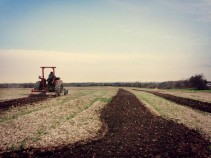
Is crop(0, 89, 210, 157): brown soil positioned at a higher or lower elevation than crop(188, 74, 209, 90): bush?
lower

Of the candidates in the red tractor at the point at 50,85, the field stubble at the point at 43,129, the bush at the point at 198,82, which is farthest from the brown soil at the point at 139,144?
the bush at the point at 198,82

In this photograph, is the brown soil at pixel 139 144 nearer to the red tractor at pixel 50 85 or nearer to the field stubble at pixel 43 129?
the field stubble at pixel 43 129

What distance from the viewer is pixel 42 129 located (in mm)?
14156

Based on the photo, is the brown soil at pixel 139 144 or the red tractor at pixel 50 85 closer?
the brown soil at pixel 139 144

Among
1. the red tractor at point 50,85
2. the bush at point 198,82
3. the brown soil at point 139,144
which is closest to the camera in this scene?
the brown soil at point 139,144

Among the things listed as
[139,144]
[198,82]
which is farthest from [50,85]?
[198,82]

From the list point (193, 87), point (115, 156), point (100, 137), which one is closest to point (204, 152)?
point (115, 156)

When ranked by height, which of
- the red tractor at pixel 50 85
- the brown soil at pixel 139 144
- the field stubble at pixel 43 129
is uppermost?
the red tractor at pixel 50 85

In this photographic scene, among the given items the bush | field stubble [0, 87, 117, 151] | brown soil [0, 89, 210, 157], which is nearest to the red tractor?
field stubble [0, 87, 117, 151]

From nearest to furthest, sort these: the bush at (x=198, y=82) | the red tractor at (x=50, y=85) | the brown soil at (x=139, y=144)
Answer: the brown soil at (x=139, y=144) < the red tractor at (x=50, y=85) < the bush at (x=198, y=82)

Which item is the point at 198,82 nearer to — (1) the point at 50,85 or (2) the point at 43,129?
(1) the point at 50,85

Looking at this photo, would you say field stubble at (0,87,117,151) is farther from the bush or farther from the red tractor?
the bush

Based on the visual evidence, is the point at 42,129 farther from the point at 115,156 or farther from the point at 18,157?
the point at 115,156

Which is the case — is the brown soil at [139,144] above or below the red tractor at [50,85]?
below
